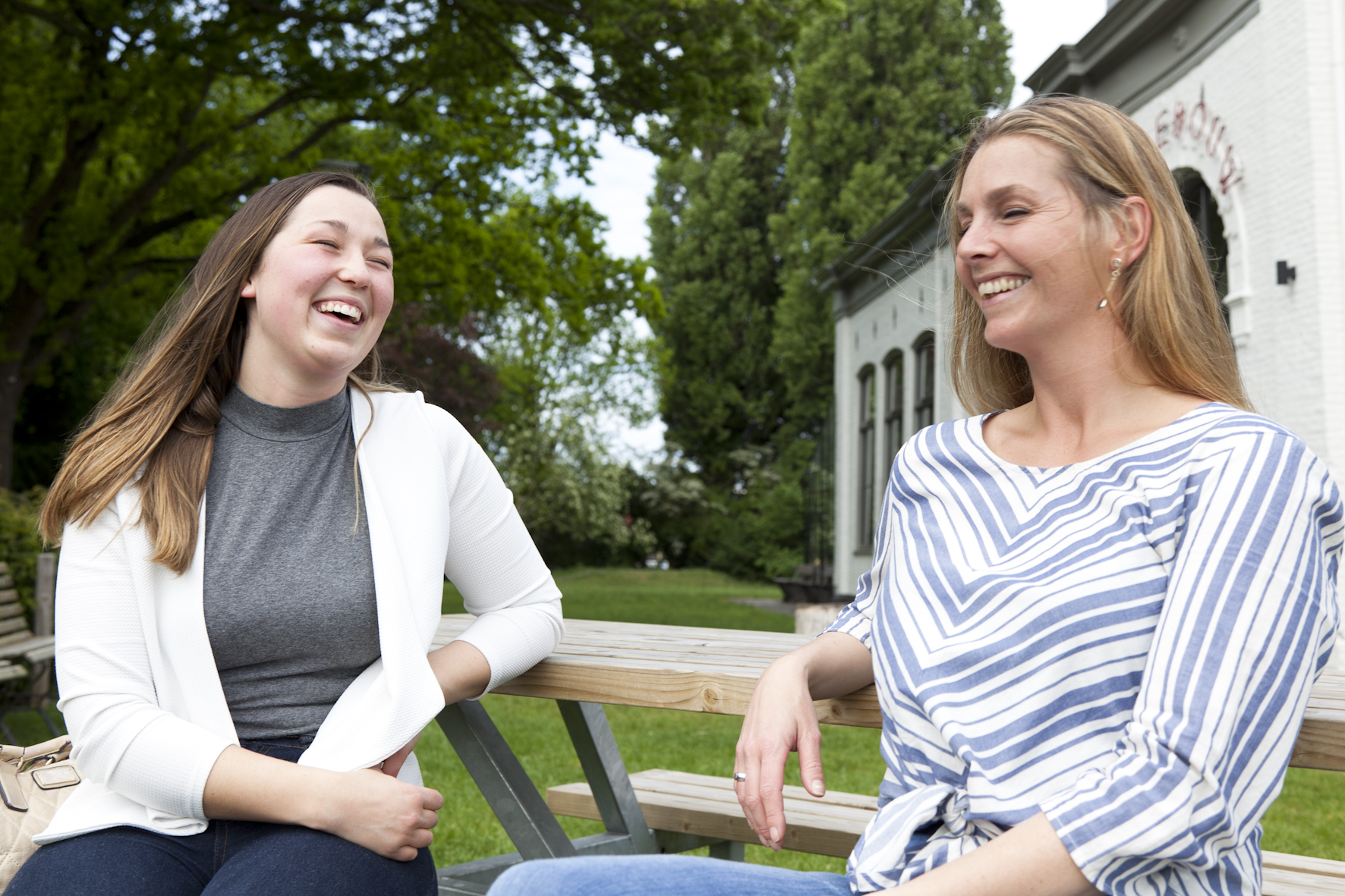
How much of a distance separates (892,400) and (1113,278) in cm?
1539

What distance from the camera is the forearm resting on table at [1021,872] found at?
134 centimetres

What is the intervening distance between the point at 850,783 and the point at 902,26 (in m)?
27.9

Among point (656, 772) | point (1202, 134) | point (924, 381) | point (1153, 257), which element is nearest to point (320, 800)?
point (1153, 257)

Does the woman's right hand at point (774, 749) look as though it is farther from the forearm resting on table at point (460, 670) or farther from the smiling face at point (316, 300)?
the smiling face at point (316, 300)

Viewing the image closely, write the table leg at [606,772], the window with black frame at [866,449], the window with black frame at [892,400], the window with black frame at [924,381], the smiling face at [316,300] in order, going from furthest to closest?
the window with black frame at [866,449], the window with black frame at [892,400], the window with black frame at [924,381], the table leg at [606,772], the smiling face at [316,300]

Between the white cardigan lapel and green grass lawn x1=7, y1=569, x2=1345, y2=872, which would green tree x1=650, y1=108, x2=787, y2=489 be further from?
the white cardigan lapel

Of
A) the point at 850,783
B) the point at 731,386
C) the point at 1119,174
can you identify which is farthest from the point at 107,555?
the point at 731,386

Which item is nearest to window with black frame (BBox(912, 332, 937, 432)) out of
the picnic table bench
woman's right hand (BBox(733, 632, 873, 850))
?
the picnic table bench

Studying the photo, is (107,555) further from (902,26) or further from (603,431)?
(902,26)

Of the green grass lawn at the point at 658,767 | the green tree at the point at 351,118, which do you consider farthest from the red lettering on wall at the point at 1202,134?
the green grass lawn at the point at 658,767

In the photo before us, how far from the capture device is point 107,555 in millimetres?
2018

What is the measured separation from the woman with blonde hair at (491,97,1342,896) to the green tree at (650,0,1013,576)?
81.4 feet

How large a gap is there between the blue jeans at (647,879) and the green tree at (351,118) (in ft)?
31.1

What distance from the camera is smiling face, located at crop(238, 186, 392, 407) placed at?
215 centimetres
